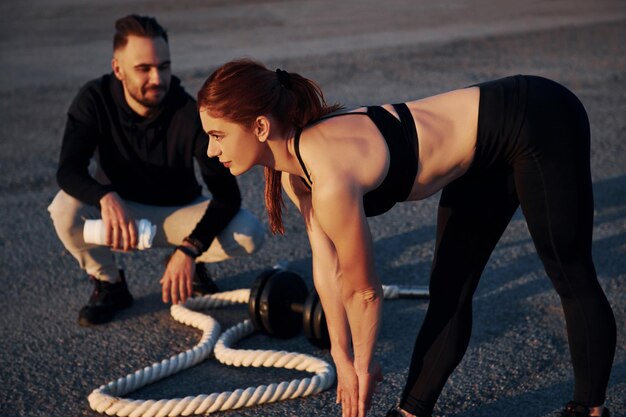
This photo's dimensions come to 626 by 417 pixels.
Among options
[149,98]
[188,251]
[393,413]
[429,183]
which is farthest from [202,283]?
[429,183]

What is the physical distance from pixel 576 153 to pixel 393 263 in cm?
242

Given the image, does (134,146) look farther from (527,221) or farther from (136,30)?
(527,221)

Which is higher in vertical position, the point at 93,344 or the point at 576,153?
the point at 576,153

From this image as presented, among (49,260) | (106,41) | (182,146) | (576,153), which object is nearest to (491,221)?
(576,153)

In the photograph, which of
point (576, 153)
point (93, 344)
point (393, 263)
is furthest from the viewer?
point (393, 263)

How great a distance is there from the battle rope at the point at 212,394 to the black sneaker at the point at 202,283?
0.31 meters

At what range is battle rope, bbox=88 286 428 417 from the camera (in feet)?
13.4

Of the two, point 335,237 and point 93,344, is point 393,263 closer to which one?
point 93,344

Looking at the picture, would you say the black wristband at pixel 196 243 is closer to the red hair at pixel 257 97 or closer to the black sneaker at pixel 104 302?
the black sneaker at pixel 104 302

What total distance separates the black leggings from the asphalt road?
485 millimetres

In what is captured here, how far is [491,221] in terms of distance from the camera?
3520 millimetres

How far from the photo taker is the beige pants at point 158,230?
5.05m

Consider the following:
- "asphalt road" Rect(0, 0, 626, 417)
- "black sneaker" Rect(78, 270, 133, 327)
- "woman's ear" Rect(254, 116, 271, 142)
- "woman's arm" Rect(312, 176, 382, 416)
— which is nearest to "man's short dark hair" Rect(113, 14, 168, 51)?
"black sneaker" Rect(78, 270, 133, 327)

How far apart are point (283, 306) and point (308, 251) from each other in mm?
1200
